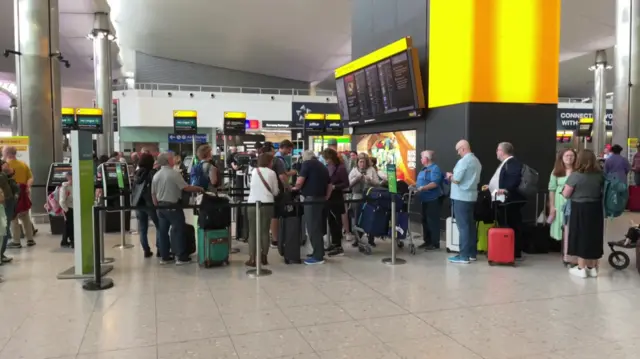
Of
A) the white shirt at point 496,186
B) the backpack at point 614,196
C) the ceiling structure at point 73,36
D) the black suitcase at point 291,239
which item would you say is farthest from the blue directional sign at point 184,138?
the backpack at point 614,196

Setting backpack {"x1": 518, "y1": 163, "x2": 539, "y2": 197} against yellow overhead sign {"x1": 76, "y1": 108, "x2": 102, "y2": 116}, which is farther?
yellow overhead sign {"x1": 76, "y1": 108, "x2": 102, "y2": 116}

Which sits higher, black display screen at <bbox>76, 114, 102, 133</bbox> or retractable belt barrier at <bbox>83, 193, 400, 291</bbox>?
black display screen at <bbox>76, 114, 102, 133</bbox>

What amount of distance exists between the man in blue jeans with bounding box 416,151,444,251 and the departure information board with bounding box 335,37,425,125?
4.61 ft

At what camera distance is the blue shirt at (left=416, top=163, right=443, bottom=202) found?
6.79 metres

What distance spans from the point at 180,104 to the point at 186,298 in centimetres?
2072

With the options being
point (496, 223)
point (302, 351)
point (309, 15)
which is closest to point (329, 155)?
point (496, 223)

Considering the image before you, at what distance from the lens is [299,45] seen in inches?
1016

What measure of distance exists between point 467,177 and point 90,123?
14496 mm

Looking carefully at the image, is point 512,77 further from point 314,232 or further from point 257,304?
point 257,304

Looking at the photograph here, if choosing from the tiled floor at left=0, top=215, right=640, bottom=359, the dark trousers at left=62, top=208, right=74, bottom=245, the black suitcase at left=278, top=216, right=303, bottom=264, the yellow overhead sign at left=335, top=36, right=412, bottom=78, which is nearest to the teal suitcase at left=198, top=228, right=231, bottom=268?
the tiled floor at left=0, top=215, right=640, bottom=359

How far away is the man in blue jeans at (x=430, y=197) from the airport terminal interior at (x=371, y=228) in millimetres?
28

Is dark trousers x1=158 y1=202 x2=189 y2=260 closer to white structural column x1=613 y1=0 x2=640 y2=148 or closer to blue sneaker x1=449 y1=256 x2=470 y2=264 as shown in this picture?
blue sneaker x1=449 y1=256 x2=470 y2=264

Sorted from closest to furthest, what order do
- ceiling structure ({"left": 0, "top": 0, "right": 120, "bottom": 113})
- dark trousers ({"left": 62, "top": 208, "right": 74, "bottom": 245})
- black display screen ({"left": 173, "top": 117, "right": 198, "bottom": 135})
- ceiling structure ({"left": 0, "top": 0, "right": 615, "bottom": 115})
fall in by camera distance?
dark trousers ({"left": 62, "top": 208, "right": 74, "bottom": 245}) → black display screen ({"left": 173, "top": 117, "right": 198, "bottom": 135}) → ceiling structure ({"left": 0, "top": 0, "right": 615, "bottom": 115}) → ceiling structure ({"left": 0, "top": 0, "right": 120, "bottom": 113})

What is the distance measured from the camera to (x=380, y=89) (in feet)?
29.3
